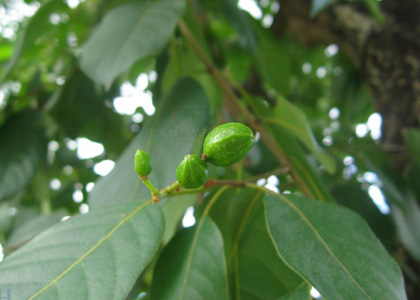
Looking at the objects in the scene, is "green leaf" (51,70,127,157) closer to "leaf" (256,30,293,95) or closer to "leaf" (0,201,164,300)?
"leaf" (256,30,293,95)

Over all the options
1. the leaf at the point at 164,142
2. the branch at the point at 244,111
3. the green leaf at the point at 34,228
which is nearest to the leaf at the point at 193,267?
the leaf at the point at 164,142

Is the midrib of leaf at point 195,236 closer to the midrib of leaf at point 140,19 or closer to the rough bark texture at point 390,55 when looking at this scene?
the midrib of leaf at point 140,19

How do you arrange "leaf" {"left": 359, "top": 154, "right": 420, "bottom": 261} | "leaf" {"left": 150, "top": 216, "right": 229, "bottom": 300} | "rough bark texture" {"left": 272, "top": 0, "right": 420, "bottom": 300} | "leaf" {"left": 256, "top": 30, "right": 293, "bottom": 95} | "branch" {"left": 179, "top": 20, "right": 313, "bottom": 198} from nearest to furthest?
"leaf" {"left": 150, "top": 216, "right": 229, "bottom": 300} → "branch" {"left": 179, "top": 20, "right": 313, "bottom": 198} → "leaf" {"left": 359, "top": 154, "right": 420, "bottom": 261} → "rough bark texture" {"left": 272, "top": 0, "right": 420, "bottom": 300} → "leaf" {"left": 256, "top": 30, "right": 293, "bottom": 95}

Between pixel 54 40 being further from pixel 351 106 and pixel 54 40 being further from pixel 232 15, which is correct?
pixel 351 106

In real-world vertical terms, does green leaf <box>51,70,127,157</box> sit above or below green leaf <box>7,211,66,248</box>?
above

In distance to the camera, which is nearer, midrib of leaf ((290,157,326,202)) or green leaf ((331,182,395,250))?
midrib of leaf ((290,157,326,202))

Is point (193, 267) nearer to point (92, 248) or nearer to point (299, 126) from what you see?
point (92, 248)

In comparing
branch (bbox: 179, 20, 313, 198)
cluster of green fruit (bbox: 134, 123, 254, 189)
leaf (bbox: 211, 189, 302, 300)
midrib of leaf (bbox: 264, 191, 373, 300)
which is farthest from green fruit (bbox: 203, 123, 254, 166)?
branch (bbox: 179, 20, 313, 198)

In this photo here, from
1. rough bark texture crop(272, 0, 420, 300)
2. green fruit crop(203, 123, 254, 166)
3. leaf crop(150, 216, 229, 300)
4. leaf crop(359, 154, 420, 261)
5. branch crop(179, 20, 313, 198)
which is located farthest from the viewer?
rough bark texture crop(272, 0, 420, 300)

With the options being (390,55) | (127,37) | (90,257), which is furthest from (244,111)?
(390,55)
